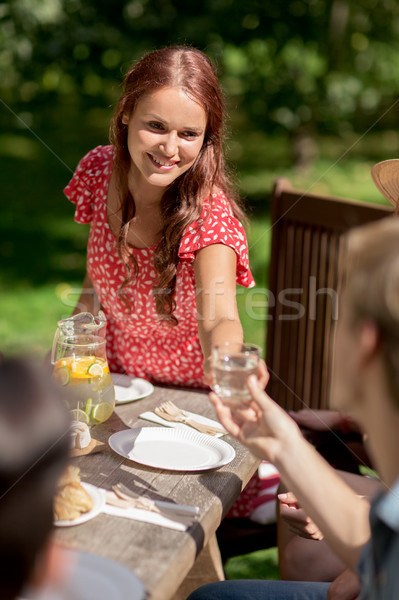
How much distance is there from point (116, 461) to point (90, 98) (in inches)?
219

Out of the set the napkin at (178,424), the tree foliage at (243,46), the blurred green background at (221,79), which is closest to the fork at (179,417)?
the napkin at (178,424)

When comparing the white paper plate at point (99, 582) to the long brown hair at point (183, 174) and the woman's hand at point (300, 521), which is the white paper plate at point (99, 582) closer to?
the woman's hand at point (300, 521)

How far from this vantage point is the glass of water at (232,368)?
1.64m

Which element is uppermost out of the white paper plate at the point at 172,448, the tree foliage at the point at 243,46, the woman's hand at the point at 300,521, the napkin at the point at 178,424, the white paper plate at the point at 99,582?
the tree foliage at the point at 243,46

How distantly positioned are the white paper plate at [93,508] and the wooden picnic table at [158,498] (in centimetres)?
1

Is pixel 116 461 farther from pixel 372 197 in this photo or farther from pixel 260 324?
pixel 372 197

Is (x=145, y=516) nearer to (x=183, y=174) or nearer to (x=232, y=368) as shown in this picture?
(x=232, y=368)

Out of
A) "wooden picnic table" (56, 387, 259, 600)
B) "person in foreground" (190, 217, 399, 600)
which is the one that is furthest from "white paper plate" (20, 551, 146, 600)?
"person in foreground" (190, 217, 399, 600)

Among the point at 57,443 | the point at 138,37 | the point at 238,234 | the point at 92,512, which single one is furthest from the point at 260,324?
the point at 57,443

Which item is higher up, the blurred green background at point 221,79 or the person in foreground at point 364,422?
the blurred green background at point 221,79

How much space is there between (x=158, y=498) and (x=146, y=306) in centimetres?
101

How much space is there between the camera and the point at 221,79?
6441mm

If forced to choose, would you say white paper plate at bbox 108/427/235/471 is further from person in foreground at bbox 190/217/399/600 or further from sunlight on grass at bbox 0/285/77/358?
sunlight on grass at bbox 0/285/77/358

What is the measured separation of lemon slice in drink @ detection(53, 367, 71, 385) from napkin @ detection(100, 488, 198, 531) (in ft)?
1.45
